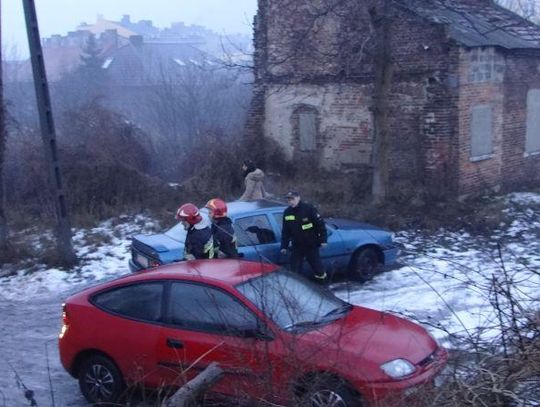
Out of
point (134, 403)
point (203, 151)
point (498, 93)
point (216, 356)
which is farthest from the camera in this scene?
point (203, 151)

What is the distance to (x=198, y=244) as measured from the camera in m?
9.78

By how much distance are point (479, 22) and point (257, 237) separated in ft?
36.1

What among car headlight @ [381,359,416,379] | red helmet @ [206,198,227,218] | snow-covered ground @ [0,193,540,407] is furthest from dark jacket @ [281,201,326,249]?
car headlight @ [381,359,416,379]

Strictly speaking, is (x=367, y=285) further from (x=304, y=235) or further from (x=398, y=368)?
(x=398, y=368)

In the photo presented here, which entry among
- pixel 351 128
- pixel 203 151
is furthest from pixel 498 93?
pixel 203 151

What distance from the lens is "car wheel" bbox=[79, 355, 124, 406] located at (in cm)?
797

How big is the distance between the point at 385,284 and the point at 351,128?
26.7 ft

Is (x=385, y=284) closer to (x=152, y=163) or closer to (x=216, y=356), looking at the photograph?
(x=216, y=356)

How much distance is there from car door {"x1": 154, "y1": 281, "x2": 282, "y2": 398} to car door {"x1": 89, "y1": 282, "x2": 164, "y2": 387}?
134 millimetres

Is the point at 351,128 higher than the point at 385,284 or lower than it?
higher

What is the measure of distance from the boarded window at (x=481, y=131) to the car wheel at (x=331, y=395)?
1409 cm

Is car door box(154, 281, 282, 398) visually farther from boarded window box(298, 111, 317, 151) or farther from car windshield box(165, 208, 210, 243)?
boarded window box(298, 111, 317, 151)

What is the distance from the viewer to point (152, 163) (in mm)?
23172

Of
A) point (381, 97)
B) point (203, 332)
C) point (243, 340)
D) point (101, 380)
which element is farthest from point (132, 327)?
point (381, 97)
